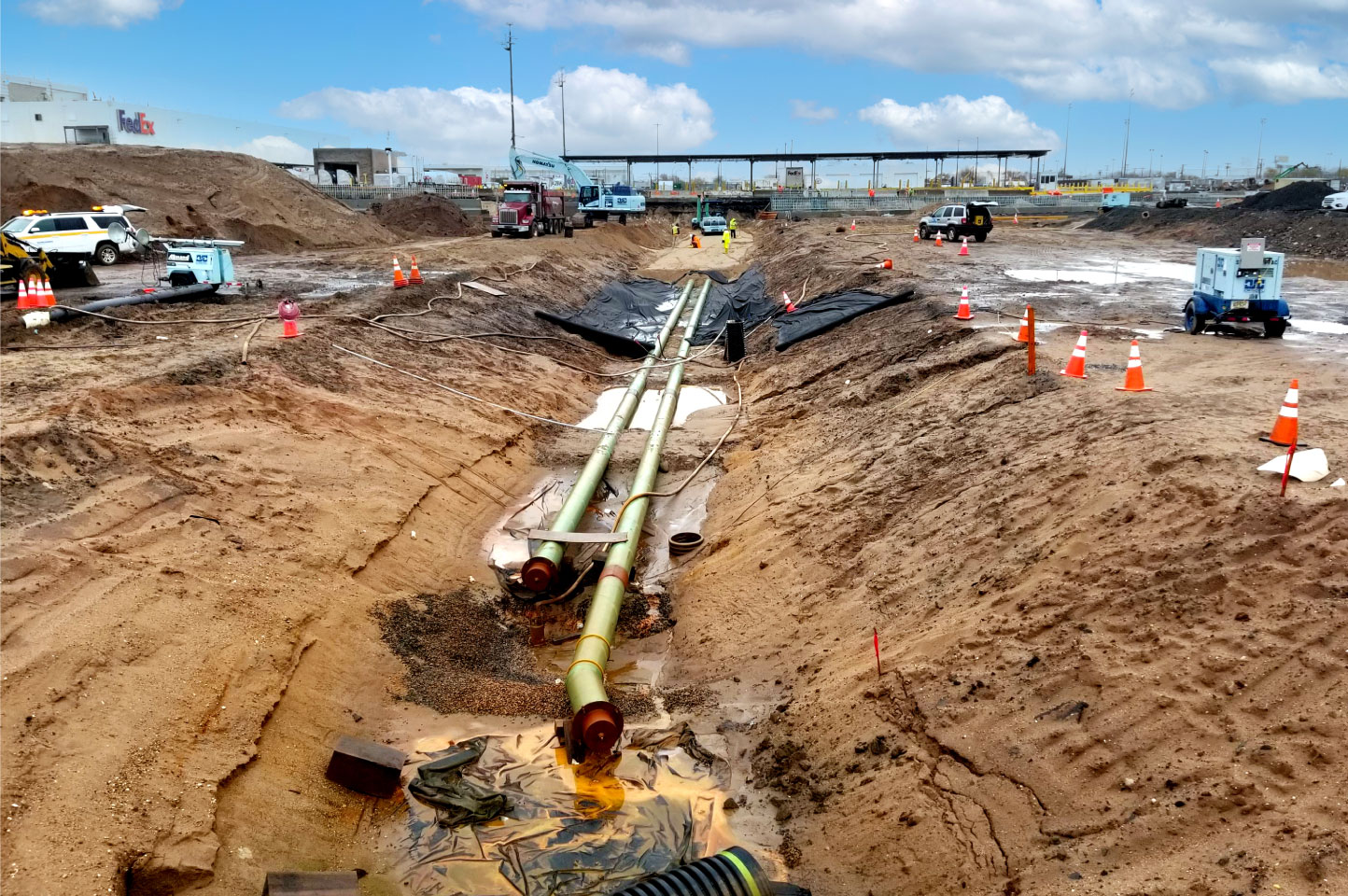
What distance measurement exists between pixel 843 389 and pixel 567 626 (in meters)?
7.24

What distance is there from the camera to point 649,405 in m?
18.9

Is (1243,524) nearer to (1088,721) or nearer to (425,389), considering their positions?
(1088,721)

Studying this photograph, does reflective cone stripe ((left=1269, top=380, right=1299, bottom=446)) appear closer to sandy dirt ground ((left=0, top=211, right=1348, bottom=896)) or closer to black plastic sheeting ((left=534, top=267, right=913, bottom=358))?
sandy dirt ground ((left=0, top=211, right=1348, bottom=896))

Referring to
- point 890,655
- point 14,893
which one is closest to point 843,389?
point 890,655

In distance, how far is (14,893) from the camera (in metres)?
4.71

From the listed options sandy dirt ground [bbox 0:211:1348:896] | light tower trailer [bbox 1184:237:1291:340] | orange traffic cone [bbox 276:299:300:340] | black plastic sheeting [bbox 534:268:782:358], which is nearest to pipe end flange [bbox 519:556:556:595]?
sandy dirt ground [bbox 0:211:1348:896]

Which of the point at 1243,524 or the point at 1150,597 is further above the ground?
the point at 1243,524

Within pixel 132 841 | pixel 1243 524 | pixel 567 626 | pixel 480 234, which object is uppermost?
pixel 480 234

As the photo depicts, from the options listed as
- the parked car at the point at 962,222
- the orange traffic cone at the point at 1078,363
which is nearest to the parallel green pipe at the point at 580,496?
the orange traffic cone at the point at 1078,363

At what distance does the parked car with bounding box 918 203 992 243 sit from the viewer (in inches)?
1550

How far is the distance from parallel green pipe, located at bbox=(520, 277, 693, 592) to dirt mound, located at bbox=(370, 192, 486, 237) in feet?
102

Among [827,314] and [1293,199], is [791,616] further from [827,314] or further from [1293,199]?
[1293,199]

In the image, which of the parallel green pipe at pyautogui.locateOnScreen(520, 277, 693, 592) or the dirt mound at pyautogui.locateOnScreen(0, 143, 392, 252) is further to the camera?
the dirt mound at pyautogui.locateOnScreen(0, 143, 392, 252)

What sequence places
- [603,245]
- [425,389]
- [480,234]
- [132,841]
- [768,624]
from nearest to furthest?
[132,841], [768,624], [425,389], [603,245], [480,234]
